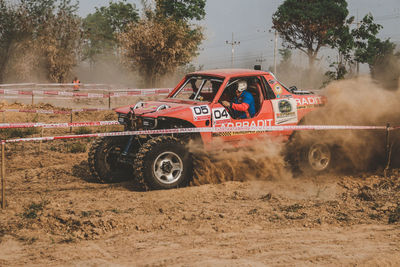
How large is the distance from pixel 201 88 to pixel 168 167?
167 cm

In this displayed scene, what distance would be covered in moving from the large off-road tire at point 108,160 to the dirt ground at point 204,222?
0.18m

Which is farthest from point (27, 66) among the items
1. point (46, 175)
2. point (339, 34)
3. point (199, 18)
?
Answer: point (46, 175)

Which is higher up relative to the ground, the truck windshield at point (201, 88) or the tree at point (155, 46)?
the tree at point (155, 46)

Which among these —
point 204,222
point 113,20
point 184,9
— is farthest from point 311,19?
point 204,222

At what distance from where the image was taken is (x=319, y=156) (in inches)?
332

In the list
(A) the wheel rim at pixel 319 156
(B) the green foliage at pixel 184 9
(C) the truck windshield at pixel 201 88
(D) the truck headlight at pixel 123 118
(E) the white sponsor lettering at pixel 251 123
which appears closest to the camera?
(D) the truck headlight at pixel 123 118

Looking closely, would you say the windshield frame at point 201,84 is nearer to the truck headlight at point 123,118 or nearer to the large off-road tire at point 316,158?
the truck headlight at point 123,118

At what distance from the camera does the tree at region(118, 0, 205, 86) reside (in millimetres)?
32750

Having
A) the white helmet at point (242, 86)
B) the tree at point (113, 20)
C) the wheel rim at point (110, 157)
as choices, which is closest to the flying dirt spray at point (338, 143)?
the white helmet at point (242, 86)

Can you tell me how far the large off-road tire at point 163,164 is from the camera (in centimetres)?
679

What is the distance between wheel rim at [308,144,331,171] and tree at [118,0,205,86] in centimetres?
2536

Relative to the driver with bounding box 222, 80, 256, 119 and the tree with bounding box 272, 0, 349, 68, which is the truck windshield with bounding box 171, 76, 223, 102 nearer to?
the driver with bounding box 222, 80, 256, 119

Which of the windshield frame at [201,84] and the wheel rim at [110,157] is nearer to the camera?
the wheel rim at [110,157]

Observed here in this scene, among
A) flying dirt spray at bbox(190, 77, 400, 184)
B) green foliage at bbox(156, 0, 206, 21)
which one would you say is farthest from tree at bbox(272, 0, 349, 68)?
flying dirt spray at bbox(190, 77, 400, 184)
